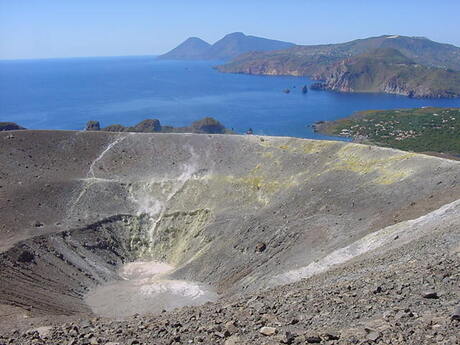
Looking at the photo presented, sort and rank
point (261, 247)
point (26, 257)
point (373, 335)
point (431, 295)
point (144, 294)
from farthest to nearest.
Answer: point (261, 247), point (26, 257), point (144, 294), point (431, 295), point (373, 335)

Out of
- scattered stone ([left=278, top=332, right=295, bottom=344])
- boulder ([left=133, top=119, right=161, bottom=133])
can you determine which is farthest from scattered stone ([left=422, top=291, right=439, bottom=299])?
boulder ([left=133, top=119, right=161, bottom=133])

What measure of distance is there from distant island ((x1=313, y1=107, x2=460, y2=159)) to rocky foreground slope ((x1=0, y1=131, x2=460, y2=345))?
79.1 meters

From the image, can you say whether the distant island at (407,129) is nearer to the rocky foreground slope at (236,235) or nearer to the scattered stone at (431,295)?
the rocky foreground slope at (236,235)

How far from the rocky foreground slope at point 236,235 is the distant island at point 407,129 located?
79.1 m

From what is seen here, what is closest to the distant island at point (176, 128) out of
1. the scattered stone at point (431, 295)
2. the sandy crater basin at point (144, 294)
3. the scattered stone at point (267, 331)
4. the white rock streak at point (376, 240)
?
the sandy crater basin at point (144, 294)

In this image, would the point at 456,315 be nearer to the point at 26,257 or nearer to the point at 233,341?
the point at 233,341

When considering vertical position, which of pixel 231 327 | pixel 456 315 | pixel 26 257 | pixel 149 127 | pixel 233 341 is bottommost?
pixel 26 257

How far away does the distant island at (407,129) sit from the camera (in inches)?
5246

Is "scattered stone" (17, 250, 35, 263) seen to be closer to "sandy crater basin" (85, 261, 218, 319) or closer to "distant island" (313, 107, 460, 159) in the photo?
"sandy crater basin" (85, 261, 218, 319)

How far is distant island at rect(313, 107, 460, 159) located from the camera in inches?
5246

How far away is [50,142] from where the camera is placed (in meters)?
73.5

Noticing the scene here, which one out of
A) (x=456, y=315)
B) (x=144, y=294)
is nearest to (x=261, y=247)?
(x=144, y=294)

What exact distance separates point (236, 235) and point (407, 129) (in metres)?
122

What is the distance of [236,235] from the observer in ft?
171
